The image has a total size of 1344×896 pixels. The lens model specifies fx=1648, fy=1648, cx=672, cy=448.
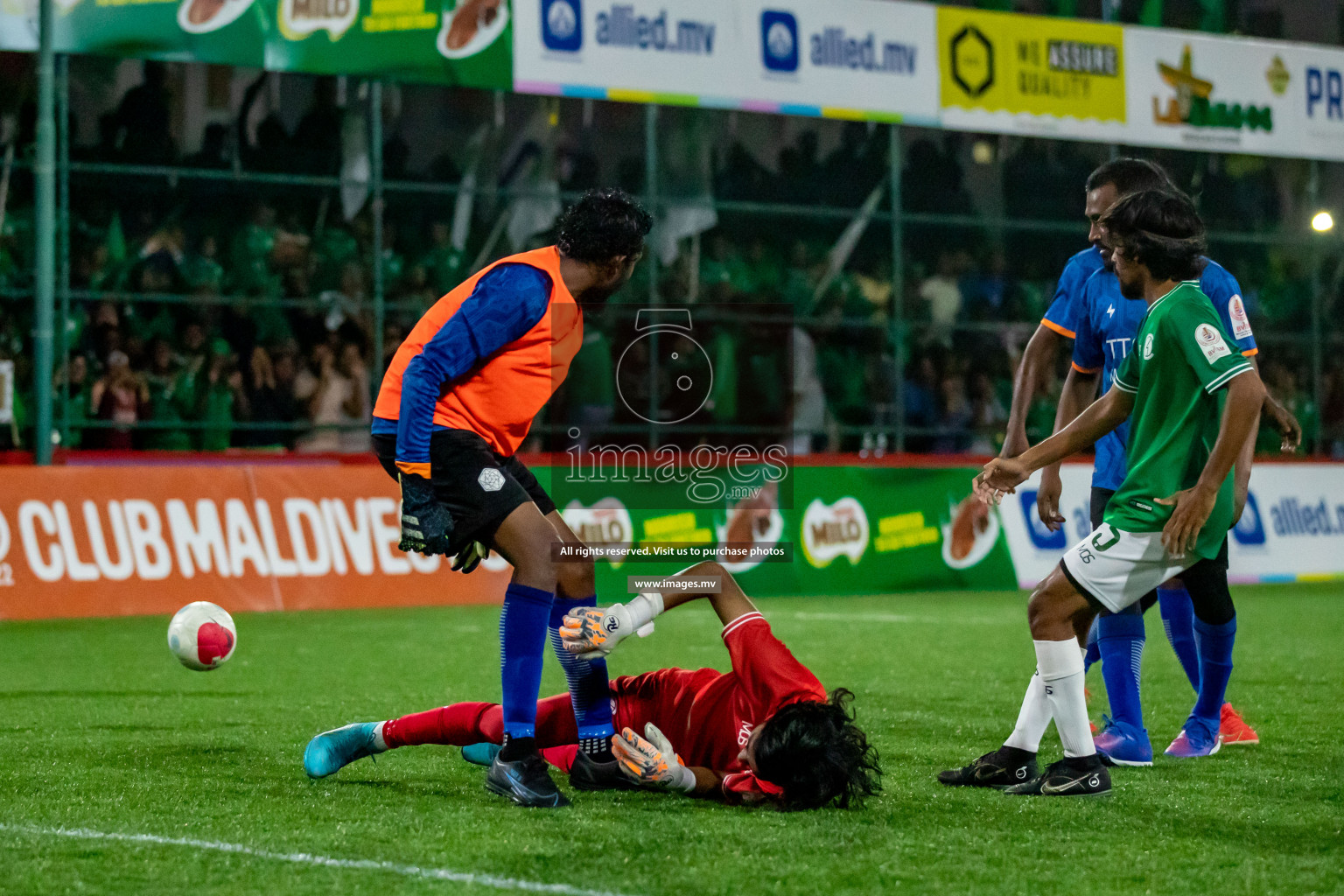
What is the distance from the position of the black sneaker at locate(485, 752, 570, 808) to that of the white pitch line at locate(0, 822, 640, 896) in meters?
0.88

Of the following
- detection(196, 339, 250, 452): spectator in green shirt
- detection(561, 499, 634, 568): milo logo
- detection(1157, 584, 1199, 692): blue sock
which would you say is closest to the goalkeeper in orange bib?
detection(1157, 584, 1199, 692): blue sock

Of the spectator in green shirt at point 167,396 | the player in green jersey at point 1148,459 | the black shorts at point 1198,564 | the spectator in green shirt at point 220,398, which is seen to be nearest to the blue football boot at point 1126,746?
the black shorts at point 1198,564

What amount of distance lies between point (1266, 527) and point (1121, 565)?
12.5 metres

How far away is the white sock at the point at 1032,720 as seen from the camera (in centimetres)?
556

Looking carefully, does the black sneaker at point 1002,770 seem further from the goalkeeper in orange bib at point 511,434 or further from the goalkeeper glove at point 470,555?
the goalkeeper glove at point 470,555

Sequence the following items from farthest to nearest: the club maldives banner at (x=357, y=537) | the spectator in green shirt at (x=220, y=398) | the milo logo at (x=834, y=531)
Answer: the spectator in green shirt at (x=220, y=398)
the milo logo at (x=834, y=531)
the club maldives banner at (x=357, y=537)

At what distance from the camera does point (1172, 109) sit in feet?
64.6

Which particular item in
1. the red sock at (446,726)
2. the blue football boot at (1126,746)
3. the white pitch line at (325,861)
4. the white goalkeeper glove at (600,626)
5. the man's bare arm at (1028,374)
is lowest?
the blue football boot at (1126,746)

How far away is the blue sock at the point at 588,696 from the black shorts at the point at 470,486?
0.40 m

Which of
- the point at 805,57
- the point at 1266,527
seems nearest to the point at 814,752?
the point at 1266,527

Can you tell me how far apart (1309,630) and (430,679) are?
21.3 ft

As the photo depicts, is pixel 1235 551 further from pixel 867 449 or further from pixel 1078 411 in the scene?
pixel 1078 411

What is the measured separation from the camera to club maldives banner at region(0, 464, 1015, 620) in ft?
40.9

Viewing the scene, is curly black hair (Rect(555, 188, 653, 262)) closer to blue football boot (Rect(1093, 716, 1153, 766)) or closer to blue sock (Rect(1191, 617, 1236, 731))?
blue football boot (Rect(1093, 716, 1153, 766))
